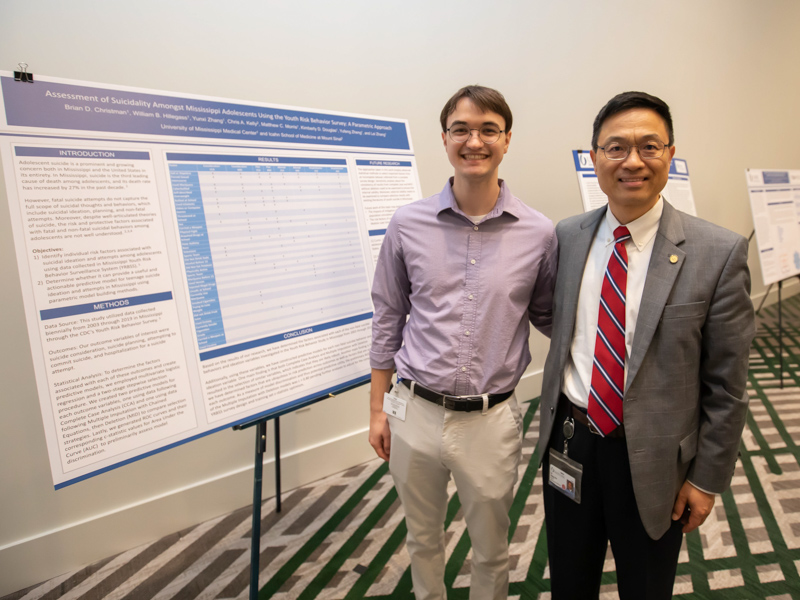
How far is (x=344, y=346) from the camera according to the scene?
63.2 inches

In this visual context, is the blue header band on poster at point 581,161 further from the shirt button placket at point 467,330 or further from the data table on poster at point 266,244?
the shirt button placket at point 467,330

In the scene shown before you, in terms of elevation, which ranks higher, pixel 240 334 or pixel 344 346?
pixel 240 334

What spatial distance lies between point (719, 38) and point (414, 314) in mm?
5182

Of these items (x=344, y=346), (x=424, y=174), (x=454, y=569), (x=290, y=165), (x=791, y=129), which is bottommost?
(x=454, y=569)

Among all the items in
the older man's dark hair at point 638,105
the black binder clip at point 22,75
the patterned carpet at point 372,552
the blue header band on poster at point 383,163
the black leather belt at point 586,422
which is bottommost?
the patterned carpet at point 372,552

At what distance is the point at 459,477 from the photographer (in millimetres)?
1329

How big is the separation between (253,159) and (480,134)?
2.37ft

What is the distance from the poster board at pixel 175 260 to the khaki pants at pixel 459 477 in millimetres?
366

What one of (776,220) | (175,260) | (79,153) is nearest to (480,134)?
(175,260)

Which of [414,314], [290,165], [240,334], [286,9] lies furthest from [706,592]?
[286,9]

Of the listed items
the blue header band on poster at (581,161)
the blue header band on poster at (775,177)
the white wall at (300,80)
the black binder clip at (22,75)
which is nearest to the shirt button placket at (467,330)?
the black binder clip at (22,75)

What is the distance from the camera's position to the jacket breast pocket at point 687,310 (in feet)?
3.28

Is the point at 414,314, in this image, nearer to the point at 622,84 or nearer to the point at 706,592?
the point at 706,592

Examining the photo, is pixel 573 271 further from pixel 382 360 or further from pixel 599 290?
pixel 382 360
